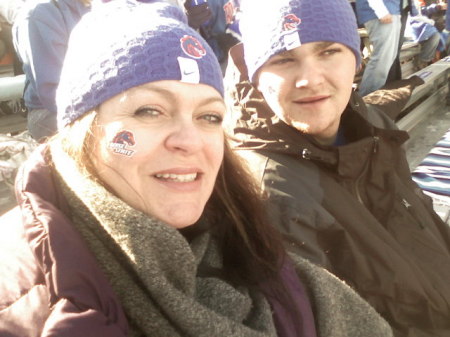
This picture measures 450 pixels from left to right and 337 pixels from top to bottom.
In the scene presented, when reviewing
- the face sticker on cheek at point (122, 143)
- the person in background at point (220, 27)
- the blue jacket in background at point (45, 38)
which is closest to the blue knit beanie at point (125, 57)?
the face sticker on cheek at point (122, 143)

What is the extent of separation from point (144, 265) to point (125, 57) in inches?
20.4

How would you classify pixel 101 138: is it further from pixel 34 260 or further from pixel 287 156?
pixel 287 156

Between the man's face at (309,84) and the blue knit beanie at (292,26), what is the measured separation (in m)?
0.04

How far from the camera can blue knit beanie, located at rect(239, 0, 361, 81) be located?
198 centimetres

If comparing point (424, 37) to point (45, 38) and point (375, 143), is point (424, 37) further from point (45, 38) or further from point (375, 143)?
point (45, 38)

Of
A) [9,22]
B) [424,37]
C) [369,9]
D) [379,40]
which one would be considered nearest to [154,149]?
[9,22]

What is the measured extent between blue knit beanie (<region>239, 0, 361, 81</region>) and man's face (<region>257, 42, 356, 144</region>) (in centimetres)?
4

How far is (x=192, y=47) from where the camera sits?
4.36 feet

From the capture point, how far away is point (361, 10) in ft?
15.5

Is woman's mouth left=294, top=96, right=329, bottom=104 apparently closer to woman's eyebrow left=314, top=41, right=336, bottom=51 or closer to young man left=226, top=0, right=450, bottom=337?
young man left=226, top=0, right=450, bottom=337

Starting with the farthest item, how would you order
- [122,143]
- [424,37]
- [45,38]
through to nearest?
[424,37]
[45,38]
[122,143]

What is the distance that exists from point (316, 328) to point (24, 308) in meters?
0.91

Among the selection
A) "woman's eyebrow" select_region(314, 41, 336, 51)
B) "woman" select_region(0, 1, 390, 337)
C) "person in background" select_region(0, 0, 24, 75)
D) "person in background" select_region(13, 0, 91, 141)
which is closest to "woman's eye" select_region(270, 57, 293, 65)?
"woman's eyebrow" select_region(314, 41, 336, 51)

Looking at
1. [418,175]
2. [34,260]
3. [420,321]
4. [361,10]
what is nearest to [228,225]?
[34,260]
